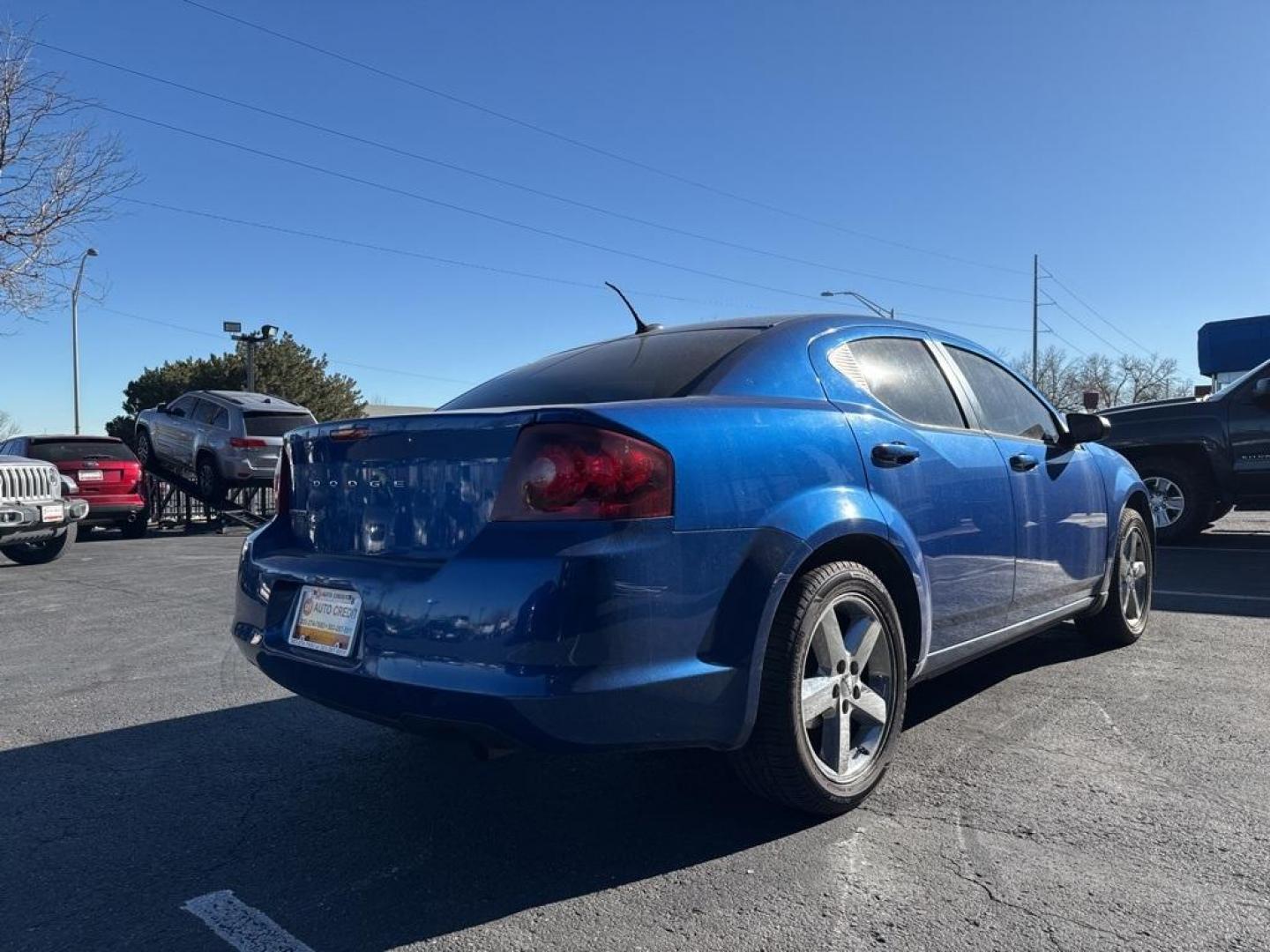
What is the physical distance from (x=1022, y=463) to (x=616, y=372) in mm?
1926

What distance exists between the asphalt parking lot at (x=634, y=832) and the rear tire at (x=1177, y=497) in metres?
5.27

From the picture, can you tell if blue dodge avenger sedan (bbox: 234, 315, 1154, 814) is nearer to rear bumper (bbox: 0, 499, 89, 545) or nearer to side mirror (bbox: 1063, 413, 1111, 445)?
side mirror (bbox: 1063, 413, 1111, 445)

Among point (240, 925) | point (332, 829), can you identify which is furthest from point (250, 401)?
point (240, 925)

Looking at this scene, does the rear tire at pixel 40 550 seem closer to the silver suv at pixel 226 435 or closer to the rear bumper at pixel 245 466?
the silver suv at pixel 226 435

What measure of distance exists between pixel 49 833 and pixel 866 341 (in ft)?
10.5

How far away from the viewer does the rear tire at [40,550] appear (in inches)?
429

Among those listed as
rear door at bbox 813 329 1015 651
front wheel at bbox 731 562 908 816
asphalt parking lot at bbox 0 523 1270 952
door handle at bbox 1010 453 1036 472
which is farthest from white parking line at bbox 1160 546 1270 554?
front wheel at bbox 731 562 908 816

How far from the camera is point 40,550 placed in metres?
10.9

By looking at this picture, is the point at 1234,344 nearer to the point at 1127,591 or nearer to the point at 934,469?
the point at 1127,591

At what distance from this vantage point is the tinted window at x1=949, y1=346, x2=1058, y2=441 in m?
4.23

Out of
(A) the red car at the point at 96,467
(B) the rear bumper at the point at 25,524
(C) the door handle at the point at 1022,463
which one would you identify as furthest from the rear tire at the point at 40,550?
(C) the door handle at the point at 1022,463

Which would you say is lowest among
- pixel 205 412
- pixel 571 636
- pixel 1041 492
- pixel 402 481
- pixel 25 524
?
pixel 25 524

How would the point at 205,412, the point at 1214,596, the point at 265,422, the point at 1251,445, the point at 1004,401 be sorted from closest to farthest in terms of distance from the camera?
the point at 1004,401 → the point at 1214,596 → the point at 1251,445 → the point at 265,422 → the point at 205,412

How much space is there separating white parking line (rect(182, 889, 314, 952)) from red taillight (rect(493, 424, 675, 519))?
1134 millimetres
